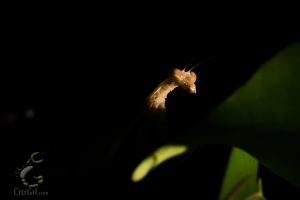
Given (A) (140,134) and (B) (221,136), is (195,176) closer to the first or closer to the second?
(A) (140,134)

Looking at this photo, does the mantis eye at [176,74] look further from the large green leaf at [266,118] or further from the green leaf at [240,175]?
the large green leaf at [266,118]

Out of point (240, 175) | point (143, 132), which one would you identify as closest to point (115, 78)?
point (143, 132)

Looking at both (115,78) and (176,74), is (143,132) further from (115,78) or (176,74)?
(115,78)

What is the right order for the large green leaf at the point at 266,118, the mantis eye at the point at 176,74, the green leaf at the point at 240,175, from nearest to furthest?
the large green leaf at the point at 266,118
the green leaf at the point at 240,175
the mantis eye at the point at 176,74

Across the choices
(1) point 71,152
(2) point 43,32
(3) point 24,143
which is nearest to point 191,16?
(2) point 43,32

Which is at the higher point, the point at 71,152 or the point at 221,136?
the point at 71,152

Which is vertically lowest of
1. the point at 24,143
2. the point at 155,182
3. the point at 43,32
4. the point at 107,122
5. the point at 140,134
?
the point at 155,182

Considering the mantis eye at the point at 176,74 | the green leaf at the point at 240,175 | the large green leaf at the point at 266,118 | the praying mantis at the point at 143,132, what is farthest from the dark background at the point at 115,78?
the large green leaf at the point at 266,118
